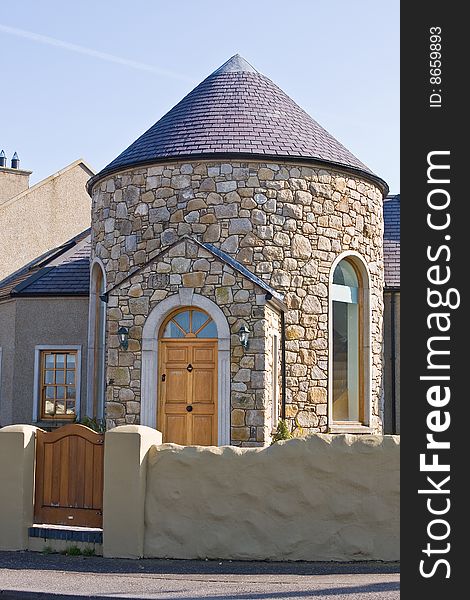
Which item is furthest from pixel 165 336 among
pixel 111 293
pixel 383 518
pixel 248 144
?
pixel 383 518

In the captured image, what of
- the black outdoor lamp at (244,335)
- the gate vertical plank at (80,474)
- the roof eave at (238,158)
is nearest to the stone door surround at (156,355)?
the black outdoor lamp at (244,335)

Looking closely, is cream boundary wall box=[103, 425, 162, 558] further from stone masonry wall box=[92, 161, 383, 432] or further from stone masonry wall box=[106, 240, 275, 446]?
stone masonry wall box=[92, 161, 383, 432]

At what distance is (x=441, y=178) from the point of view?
8414 mm

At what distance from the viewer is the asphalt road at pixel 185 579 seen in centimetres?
888

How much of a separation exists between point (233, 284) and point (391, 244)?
26.2ft

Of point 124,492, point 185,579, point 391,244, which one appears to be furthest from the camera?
point 391,244

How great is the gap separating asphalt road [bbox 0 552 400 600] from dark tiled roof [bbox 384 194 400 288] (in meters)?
11.2

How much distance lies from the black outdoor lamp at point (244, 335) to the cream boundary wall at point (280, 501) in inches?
176

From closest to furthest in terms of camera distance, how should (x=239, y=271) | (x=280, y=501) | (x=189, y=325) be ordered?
(x=280, y=501), (x=239, y=271), (x=189, y=325)

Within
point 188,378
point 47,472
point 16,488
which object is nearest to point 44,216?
point 188,378

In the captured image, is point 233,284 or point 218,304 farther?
point 218,304

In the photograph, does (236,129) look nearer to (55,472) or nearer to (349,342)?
(349,342)

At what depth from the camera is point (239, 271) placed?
15430 mm

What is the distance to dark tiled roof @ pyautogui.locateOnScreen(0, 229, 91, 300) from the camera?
67.4 ft
